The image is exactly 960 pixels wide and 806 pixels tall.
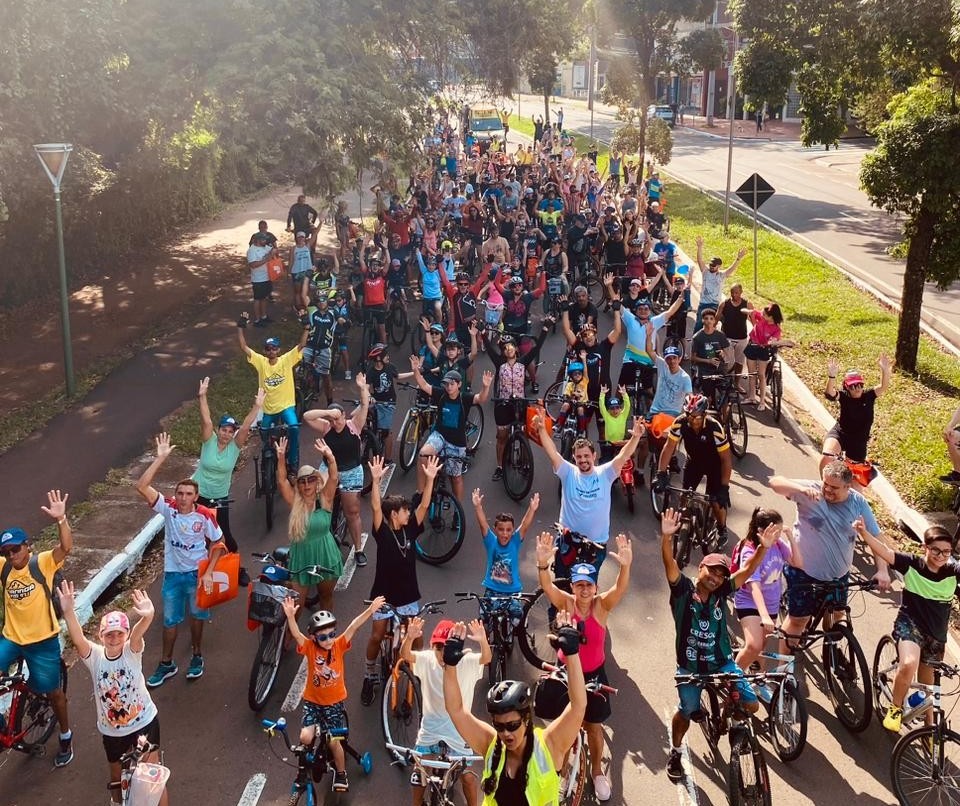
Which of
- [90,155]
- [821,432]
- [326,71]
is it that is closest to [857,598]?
[821,432]

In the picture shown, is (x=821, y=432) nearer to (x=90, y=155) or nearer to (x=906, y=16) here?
(x=906, y=16)

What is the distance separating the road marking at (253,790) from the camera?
270 inches

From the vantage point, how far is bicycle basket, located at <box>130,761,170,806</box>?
5770mm

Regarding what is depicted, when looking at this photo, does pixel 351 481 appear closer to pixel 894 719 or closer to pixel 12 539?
pixel 12 539

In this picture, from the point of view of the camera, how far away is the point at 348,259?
23.6 metres

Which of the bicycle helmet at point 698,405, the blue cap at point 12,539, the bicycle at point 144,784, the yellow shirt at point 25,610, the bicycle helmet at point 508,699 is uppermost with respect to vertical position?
the bicycle helmet at point 508,699

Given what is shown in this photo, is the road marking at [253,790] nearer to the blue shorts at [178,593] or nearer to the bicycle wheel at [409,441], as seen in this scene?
the blue shorts at [178,593]

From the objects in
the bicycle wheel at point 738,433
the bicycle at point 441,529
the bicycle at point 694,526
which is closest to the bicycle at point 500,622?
the bicycle at point 441,529

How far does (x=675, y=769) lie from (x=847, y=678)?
1.73m

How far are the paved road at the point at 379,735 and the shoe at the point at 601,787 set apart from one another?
0.14m

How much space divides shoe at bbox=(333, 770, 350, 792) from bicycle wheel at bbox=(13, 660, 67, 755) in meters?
2.45

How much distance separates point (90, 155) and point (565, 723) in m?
19.1

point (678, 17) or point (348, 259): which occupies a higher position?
point (678, 17)

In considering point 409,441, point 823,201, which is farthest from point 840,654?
point 823,201
